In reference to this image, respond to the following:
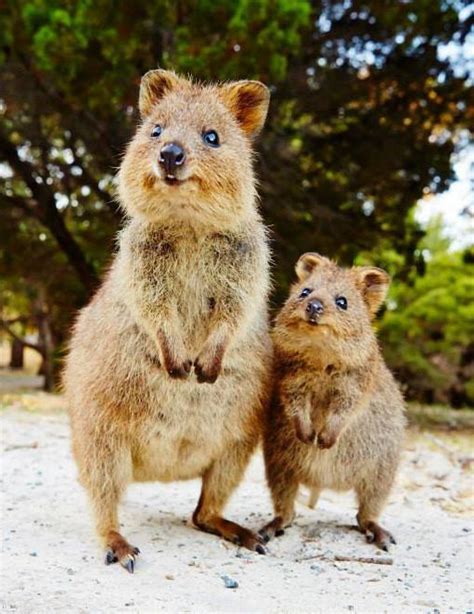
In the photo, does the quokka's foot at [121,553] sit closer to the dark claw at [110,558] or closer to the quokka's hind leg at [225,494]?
the dark claw at [110,558]

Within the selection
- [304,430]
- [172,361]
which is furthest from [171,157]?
[304,430]

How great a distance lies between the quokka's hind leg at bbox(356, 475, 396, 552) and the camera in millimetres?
4387

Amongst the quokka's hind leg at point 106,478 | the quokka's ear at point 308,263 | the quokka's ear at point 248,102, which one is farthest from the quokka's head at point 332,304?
the quokka's hind leg at point 106,478

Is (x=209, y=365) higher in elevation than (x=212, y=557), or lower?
higher

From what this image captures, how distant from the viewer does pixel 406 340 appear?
1342 centimetres

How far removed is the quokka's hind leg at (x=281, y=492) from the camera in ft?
14.4

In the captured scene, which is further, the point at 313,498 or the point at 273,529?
the point at 313,498

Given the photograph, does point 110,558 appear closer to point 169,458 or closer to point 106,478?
point 106,478

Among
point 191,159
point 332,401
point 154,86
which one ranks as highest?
point 154,86

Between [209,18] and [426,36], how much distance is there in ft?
10.7

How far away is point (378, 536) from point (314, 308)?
1.29 meters

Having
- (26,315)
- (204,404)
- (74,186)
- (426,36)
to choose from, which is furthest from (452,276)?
(204,404)

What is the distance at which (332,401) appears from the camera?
4.15 meters

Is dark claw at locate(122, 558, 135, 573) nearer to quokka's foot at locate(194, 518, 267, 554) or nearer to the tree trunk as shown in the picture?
quokka's foot at locate(194, 518, 267, 554)
